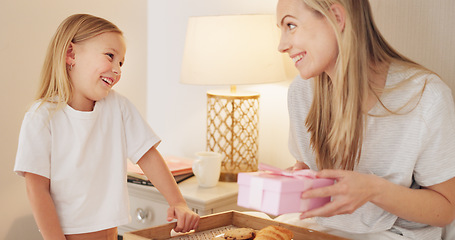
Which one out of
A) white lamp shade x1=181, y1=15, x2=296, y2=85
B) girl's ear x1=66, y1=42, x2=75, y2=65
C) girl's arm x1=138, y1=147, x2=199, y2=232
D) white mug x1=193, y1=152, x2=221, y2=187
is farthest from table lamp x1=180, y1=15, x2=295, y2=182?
girl's ear x1=66, y1=42, x2=75, y2=65

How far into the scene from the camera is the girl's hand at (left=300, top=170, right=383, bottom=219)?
3.16 ft

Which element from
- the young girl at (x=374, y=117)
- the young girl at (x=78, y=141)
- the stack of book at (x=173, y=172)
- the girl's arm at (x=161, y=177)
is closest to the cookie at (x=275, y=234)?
the young girl at (x=374, y=117)

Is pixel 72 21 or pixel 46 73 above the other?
pixel 72 21

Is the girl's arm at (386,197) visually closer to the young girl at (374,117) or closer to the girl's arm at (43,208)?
the young girl at (374,117)

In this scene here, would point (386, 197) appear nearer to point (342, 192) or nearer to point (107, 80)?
point (342, 192)

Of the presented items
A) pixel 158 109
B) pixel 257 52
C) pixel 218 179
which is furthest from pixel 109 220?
pixel 158 109

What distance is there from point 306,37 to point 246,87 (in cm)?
98

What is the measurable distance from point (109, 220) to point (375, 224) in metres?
0.67

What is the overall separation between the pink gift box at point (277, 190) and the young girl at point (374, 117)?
14 cm

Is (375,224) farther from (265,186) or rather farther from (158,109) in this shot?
(158,109)

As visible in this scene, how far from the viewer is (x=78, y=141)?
1.30 metres

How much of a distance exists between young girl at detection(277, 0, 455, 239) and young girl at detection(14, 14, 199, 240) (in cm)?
43

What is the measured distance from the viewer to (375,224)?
1.25m

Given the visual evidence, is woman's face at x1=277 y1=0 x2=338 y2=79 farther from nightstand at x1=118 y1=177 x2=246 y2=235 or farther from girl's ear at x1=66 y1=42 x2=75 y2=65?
nightstand at x1=118 y1=177 x2=246 y2=235
